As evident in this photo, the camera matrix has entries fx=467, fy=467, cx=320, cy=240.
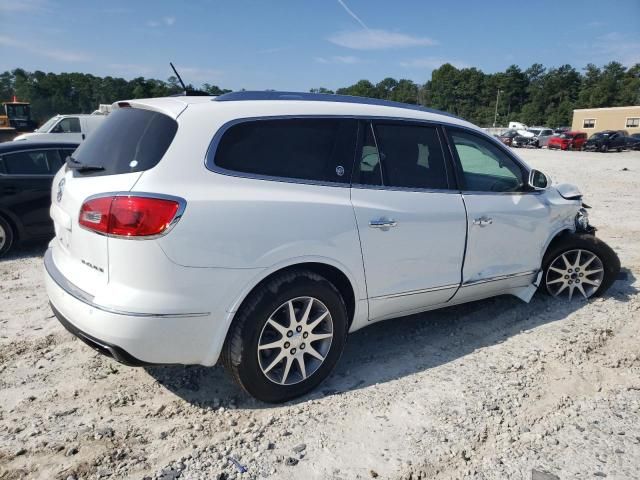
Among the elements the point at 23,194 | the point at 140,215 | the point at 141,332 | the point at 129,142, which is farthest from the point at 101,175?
the point at 23,194

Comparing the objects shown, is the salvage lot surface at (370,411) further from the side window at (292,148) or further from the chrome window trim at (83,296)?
the side window at (292,148)

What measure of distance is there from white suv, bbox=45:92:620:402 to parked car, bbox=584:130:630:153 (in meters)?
40.8

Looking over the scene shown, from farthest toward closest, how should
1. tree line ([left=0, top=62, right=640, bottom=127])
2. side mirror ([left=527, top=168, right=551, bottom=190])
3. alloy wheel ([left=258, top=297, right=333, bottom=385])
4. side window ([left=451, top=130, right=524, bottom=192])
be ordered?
tree line ([left=0, top=62, right=640, bottom=127]), side mirror ([left=527, top=168, right=551, bottom=190]), side window ([left=451, top=130, right=524, bottom=192]), alloy wheel ([left=258, top=297, right=333, bottom=385])

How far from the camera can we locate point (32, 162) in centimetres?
657

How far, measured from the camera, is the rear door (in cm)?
255

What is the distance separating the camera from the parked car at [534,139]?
145ft

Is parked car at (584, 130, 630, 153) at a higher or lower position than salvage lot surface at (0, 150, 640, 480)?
higher

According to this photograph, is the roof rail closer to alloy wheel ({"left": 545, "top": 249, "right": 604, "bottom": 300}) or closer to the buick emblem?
the buick emblem

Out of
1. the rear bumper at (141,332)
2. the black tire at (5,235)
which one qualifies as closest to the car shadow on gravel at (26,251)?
the black tire at (5,235)

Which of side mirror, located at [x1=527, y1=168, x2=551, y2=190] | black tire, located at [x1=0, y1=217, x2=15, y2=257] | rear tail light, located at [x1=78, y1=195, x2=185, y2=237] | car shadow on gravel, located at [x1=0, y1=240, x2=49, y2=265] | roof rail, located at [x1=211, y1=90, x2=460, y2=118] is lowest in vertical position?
car shadow on gravel, located at [x1=0, y1=240, x2=49, y2=265]

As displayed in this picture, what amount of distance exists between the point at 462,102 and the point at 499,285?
428 feet

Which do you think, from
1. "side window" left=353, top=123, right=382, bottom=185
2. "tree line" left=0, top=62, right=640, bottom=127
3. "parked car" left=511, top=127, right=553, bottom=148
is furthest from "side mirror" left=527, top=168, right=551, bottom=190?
"tree line" left=0, top=62, right=640, bottom=127

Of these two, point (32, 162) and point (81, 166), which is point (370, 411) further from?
point (32, 162)

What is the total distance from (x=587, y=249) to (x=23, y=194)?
6.91 meters
